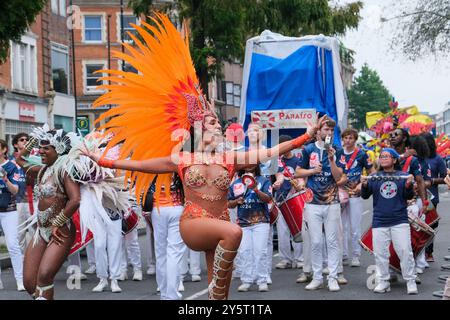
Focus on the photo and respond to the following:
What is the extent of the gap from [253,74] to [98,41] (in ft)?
118

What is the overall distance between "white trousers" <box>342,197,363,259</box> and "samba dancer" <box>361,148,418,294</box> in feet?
7.45

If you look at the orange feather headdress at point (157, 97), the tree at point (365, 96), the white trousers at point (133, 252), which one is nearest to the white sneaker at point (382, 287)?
the white trousers at point (133, 252)

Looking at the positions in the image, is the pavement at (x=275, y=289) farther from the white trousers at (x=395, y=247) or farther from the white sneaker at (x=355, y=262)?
the white trousers at (x=395, y=247)

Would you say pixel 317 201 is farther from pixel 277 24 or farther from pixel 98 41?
pixel 98 41

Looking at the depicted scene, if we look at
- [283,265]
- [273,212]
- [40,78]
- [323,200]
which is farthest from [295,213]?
[40,78]

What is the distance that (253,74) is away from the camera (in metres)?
15.3

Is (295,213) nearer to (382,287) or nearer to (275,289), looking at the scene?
Result: (275,289)

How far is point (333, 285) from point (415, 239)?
118cm

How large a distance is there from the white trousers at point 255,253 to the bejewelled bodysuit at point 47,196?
2.91 m

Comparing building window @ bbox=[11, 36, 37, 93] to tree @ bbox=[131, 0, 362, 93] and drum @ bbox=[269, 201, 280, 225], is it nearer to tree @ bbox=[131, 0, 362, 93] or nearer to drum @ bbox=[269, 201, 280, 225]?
tree @ bbox=[131, 0, 362, 93]

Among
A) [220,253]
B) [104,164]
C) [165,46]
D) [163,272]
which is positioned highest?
[165,46]

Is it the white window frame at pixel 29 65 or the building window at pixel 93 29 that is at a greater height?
the building window at pixel 93 29

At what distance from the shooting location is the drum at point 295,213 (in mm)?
11250

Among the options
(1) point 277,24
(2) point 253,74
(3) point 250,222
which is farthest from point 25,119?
(3) point 250,222
